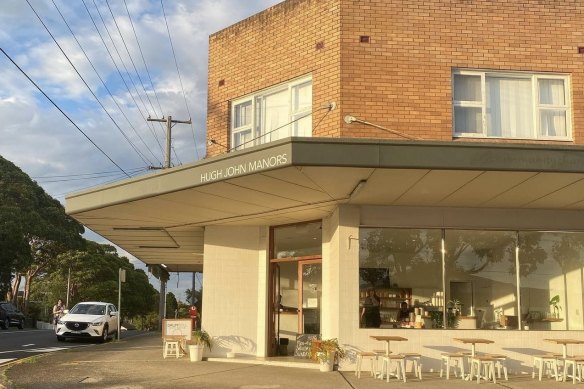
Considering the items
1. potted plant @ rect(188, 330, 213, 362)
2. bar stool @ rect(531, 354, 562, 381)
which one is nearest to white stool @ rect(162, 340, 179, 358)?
potted plant @ rect(188, 330, 213, 362)

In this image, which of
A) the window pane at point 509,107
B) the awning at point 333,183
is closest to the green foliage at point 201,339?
the awning at point 333,183

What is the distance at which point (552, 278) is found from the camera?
43.3 ft

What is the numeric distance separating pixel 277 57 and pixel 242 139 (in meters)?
2.00

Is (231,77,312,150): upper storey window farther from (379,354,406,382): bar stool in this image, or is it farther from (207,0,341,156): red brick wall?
(379,354,406,382): bar stool

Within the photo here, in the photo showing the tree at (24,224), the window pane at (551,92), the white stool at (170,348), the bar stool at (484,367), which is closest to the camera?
the bar stool at (484,367)

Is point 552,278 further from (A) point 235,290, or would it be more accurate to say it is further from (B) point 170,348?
(B) point 170,348

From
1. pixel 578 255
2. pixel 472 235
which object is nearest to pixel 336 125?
pixel 472 235

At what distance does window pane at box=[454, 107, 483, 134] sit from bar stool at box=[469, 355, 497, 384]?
14.1ft

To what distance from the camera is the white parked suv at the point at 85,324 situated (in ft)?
77.2

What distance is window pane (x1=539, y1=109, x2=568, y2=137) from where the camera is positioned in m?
12.9

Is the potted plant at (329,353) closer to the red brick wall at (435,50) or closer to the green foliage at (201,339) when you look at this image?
the green foliage at (201,339)

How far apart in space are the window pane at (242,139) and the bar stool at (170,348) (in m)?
4.97

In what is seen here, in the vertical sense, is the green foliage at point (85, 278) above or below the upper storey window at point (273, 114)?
below

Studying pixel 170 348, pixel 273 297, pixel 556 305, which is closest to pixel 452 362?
pixel 556 305
